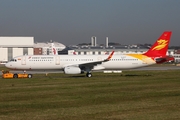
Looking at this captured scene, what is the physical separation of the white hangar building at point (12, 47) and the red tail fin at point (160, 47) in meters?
80.9

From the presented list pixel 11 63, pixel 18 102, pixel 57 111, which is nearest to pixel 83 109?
pixel 57 111

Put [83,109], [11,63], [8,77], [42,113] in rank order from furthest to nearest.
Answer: [11,63]
[8,77]
[83,109]
[42,113]

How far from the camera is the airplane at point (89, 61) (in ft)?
167

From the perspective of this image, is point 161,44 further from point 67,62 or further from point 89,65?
point 67,62

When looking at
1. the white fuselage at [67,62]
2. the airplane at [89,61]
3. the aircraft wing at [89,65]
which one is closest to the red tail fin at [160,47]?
the airplane at [89,61]

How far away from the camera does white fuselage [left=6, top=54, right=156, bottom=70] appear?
51.1 meters

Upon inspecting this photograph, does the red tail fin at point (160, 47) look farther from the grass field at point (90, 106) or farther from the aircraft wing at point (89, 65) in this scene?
the grass field at point (90, 106)

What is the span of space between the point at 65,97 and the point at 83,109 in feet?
17.7

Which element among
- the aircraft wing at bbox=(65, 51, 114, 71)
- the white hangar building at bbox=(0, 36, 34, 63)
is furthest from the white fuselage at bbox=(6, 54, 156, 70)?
Result: the white hangar building at bbox=(0, 36, 34, 63)

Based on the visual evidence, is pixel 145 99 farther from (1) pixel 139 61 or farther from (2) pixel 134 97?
(1) pixel 139 61

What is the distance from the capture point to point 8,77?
48.1m

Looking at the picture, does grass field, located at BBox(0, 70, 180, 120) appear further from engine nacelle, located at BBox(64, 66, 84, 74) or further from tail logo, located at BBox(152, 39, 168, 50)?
tail logo, located at BBox(152, 39, 168, 50)

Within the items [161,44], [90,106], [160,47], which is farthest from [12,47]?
[90,106]

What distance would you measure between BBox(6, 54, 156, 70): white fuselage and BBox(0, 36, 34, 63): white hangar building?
77835mm
